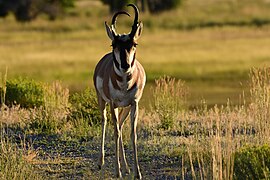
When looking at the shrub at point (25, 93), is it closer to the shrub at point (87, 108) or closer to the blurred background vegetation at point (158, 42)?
the shrub at point (87, 108)

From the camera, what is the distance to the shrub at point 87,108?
17.3 meters

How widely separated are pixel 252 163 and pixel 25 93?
9.80 meters

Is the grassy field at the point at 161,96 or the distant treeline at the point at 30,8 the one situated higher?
the distant treeline at the point at 30,8

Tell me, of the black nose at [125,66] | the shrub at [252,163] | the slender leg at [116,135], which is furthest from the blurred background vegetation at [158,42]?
the shrub at [252,163]

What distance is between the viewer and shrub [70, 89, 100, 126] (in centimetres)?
1730

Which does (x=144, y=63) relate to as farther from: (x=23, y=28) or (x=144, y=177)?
(x=144, y=177)

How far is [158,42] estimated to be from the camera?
5269 centimetres

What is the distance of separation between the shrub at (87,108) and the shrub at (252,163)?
5.90 m

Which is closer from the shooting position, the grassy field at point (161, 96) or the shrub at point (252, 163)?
the shrub at point (252, 163)

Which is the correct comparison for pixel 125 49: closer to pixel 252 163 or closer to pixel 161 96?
pixel 252 163

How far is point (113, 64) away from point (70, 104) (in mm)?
5766

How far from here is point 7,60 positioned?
43.4 meters

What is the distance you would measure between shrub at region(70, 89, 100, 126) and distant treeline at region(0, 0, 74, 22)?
51270mm

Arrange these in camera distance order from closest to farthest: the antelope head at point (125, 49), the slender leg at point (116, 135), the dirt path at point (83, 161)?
1. the antelope head at point (125, 49)
2. the slender leg at point (116, 135)
3. the dirt path at point (83, 161)
